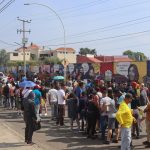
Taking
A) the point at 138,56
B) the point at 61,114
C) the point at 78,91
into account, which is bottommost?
the point at 61,114

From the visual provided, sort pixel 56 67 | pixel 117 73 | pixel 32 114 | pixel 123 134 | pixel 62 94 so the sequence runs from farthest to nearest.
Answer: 1. pixel 56 67
2. pixel 117 73
3. pixel 62 94
4. pixel 32 114
5. pixel 123 134

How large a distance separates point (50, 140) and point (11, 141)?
1.36m

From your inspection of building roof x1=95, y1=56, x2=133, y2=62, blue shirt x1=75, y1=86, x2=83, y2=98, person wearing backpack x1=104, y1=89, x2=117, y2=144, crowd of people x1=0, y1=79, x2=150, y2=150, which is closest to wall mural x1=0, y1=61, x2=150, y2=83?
blue shirt x1=75, y1=86, x2=83, y2=98

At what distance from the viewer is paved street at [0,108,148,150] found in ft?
43.0

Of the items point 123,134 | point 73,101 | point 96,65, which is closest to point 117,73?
point 96,65

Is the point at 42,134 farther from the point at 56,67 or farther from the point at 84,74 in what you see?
the point at 56,67

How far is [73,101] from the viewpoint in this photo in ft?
52.5

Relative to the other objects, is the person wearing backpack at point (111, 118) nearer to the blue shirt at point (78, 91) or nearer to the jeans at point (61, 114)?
the blue shirt at point (78, 91)

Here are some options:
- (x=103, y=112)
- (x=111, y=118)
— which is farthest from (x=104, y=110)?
(x=111, y=118)

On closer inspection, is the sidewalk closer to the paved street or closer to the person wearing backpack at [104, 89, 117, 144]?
the paved street

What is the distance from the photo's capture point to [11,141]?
13.9m

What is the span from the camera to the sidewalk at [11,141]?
12.8 m

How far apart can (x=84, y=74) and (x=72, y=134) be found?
23957 mm

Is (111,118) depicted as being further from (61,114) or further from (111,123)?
(61,114)
